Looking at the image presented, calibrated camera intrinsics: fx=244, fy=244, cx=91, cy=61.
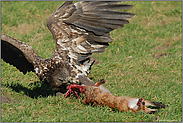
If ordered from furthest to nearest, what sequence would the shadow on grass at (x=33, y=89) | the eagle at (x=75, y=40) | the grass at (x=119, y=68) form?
the shadow on grass at (x=33, y=89)
the eagle at (x=75, y=40)
the grass at (x=119, y=68)

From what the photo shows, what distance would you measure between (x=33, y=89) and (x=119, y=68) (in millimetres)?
2406

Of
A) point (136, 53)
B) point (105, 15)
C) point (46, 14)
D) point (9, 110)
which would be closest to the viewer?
point (9, 110)

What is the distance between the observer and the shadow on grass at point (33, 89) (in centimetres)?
570

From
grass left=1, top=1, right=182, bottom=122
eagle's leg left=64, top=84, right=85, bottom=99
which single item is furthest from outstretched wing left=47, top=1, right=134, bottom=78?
grass left=1, top=1, right=182, bottom=122

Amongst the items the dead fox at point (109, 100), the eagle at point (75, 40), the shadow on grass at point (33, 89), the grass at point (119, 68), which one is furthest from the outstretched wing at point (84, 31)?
the shadow on grass at point (33, 89)

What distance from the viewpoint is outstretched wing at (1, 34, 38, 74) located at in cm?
520

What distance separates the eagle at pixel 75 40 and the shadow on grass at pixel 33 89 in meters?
0.61

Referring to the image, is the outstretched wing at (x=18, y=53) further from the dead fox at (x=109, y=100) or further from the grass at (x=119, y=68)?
the dead fox at (x=109, y=100)

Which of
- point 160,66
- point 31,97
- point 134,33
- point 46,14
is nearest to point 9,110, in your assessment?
point 31,97

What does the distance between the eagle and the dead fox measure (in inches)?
23.2

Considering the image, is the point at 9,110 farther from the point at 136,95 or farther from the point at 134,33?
the point at 134,33

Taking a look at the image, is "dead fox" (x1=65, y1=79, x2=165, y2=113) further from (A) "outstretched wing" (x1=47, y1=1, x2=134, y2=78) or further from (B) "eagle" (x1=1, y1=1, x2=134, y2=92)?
(A) "outstretched wing" (x1=47, y1=1, x2=134, y2=78)

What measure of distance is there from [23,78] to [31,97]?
1.15 m

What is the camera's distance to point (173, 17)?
31.2ft
